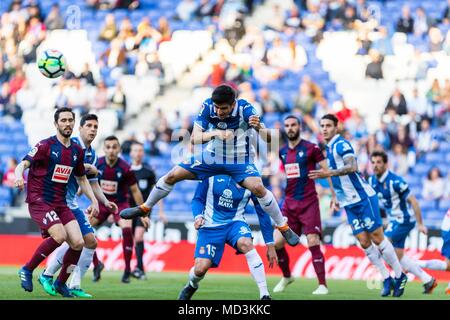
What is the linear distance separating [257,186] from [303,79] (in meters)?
13.5

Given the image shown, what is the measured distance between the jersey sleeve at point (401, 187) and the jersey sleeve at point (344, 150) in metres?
1.64

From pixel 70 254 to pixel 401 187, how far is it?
5.65m

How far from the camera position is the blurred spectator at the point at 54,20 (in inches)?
1050

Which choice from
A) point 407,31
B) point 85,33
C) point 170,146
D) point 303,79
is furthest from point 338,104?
point 85,33

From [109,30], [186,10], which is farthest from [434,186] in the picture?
[109,30]

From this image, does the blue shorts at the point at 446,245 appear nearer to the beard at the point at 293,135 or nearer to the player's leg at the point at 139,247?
the beard at the point at 293,135

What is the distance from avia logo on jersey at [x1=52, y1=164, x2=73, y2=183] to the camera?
11445mm

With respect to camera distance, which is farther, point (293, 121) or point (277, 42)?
point (277, 42)

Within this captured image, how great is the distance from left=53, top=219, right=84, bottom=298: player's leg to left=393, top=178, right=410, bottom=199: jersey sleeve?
5472mm

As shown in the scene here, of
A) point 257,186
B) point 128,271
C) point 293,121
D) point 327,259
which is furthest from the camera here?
point 327,259

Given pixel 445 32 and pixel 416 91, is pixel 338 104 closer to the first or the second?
pixel 416 91

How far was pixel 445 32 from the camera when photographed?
23969 mm

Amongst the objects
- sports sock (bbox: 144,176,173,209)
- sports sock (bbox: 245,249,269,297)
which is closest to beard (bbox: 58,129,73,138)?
sports sock (bbox: 144,176,173,209)

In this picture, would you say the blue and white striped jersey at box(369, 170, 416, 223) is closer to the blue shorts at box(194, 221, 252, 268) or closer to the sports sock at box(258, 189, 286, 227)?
the sports sock at box(258, 189, 286, 227)
